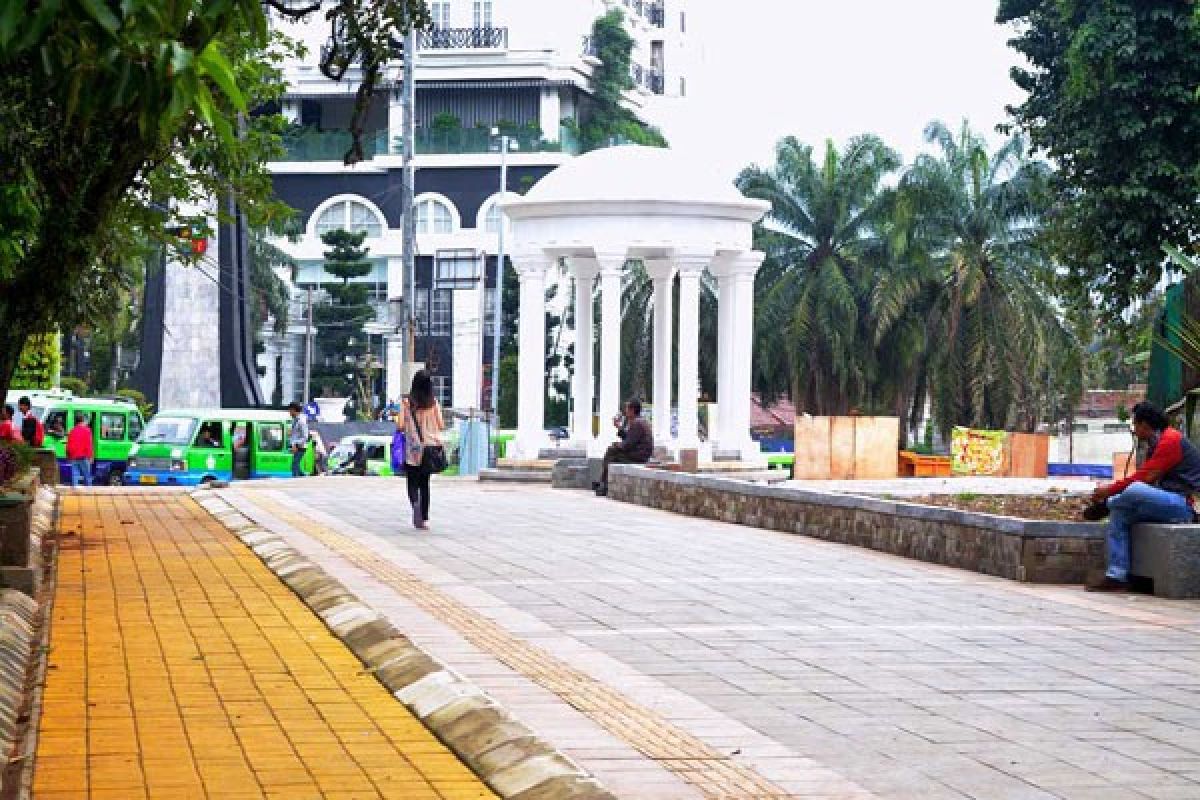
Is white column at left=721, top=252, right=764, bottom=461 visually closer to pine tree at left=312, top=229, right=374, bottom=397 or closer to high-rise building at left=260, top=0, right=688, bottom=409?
pine tree at left=312, top=229, right=374, bottom=397

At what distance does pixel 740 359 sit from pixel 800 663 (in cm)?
2618

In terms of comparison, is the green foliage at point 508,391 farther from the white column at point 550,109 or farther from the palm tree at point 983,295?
the palm tree at point 983,295

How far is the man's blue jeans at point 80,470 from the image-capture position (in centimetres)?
4072

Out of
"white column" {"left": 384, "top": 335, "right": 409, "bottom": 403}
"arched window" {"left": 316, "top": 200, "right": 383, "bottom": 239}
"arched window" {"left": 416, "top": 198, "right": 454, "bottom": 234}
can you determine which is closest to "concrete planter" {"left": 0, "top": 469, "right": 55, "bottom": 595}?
"white column" {"left": 384, "top": 335, "right": 409, "bottom": 403}

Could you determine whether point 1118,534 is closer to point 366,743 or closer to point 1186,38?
point 366,743

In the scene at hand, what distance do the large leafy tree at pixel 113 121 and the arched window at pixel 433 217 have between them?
2492 inches

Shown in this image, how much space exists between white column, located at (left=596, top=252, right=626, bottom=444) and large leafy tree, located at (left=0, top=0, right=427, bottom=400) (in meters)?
11.3

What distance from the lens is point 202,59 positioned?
203 inches

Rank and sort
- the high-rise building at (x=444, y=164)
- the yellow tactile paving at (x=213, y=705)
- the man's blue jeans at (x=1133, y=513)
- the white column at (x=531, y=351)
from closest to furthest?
the yellow tactile paving at (x=213, y=705) < the man's blue jeans at (x=1133, y=513) < the white column at (x=531, y=351) < the high-rise building at (x=444, y=164)

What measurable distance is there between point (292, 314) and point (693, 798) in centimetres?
8279

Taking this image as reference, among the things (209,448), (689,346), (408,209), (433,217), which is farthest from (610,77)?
(689,346)

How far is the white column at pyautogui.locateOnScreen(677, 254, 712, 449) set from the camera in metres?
35.2

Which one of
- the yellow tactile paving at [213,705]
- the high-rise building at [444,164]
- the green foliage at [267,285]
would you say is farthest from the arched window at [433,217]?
the yellow tactile paving at [213,705]

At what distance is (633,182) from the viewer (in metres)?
34.8
